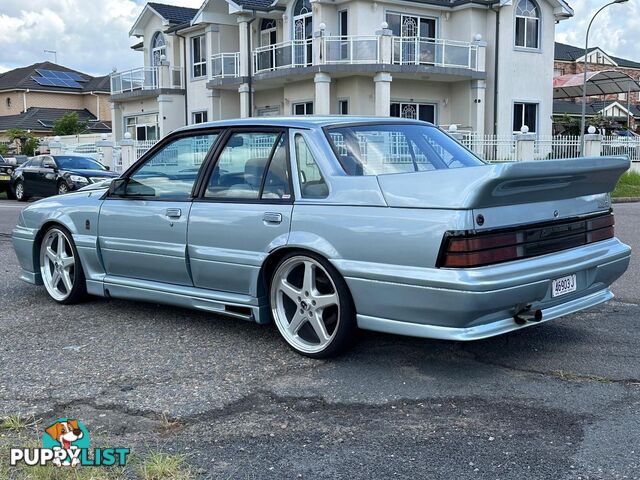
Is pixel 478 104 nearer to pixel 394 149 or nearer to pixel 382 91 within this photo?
pixel 382 91

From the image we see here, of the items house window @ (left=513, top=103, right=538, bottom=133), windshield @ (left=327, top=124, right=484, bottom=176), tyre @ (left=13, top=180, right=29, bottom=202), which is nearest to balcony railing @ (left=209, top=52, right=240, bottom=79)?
tyre @ (left=13, top=180, right=29, bottom=202)

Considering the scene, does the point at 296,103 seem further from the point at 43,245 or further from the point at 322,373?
the point at 322,373

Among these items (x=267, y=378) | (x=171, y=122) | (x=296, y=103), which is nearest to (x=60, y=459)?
(x=267, y=378)

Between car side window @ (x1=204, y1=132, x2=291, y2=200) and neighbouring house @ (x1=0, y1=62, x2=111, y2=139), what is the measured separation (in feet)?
180

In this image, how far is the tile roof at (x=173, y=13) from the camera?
3747 centimetres

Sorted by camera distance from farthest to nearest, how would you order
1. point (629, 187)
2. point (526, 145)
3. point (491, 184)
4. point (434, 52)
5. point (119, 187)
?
point (434, 52), point (526, 145), point (629, 187), point (119, 187), point (491, 184)

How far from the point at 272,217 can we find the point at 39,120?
190ft

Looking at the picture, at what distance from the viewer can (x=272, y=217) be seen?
5133mm

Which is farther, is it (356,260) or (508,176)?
(356,260)

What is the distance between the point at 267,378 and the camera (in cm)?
473

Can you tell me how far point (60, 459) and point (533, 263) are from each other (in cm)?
287

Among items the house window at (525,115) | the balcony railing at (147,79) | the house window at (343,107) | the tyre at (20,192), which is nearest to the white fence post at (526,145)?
the house window at (525,115)

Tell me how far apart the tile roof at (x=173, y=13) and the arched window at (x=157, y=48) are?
1.28m

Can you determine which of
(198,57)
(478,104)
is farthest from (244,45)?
(478,104)
